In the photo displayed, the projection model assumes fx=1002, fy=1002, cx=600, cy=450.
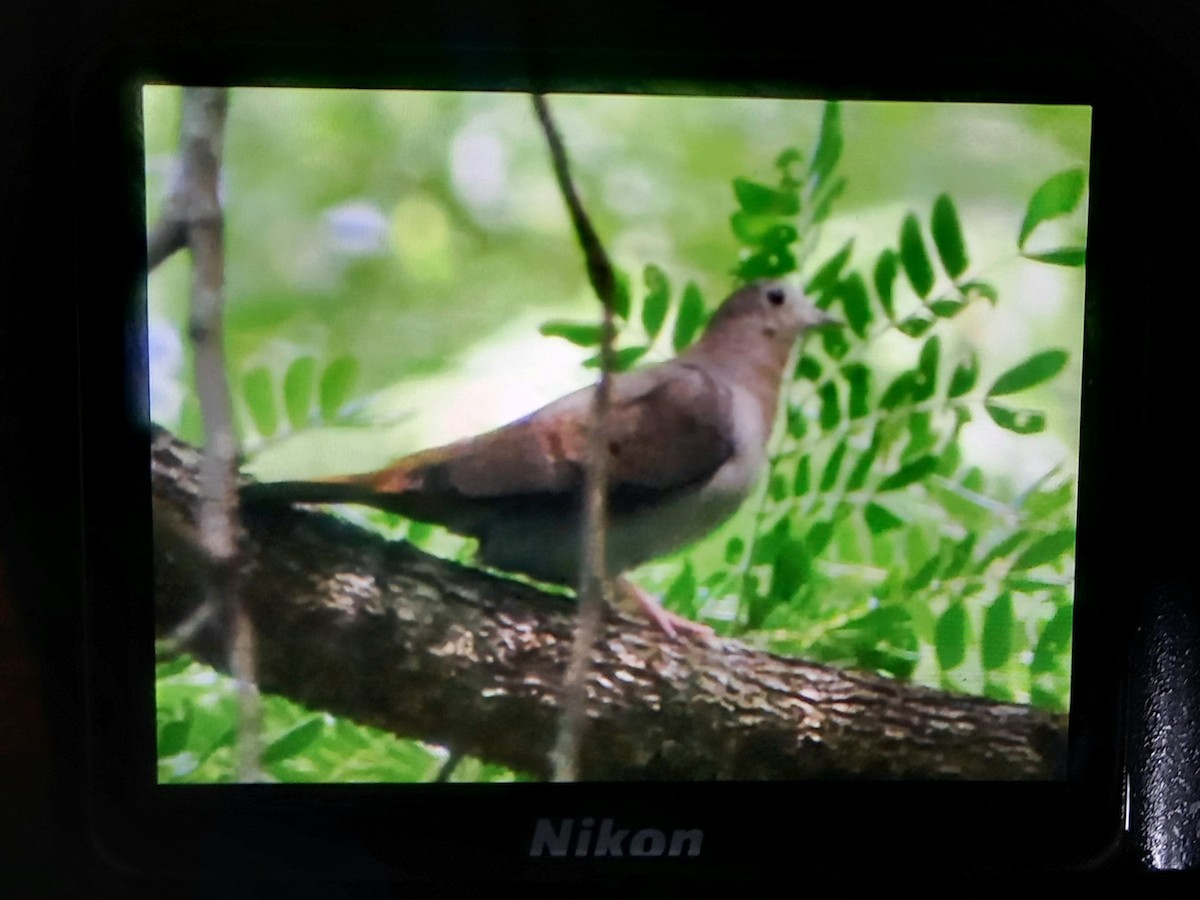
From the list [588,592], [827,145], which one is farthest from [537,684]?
[827,145]

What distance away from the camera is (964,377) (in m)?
0.63

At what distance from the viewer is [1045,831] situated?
0.64 meters

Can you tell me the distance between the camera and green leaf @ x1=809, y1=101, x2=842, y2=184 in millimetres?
603

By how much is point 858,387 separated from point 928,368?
4 cm

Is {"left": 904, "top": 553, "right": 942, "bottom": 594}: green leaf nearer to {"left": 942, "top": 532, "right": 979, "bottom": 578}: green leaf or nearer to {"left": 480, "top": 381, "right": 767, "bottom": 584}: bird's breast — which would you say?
{"left": 942, "top": 532, "right": 979, "bottom": 578}: green leaf

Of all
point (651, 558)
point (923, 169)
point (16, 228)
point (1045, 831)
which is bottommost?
point (1045, 831)

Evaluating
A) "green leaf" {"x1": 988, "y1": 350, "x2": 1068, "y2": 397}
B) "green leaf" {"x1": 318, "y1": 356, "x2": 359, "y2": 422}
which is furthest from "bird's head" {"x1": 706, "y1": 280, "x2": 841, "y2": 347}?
"green leaf" {"x1": 318, "y1": 356, "x2": 359, "y2": 422}

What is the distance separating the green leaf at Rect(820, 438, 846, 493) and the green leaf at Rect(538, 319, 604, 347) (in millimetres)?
164

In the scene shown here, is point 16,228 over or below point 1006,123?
below

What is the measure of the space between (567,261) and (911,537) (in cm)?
28

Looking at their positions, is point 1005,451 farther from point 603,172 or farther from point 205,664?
point 205,664

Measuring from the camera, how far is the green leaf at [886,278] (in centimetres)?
62

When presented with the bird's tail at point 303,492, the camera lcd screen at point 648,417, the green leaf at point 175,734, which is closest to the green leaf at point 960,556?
the camera lcd screen at point 648,417

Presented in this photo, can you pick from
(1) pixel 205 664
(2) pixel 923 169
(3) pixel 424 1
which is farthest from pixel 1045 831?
(3) pixel 424 1
